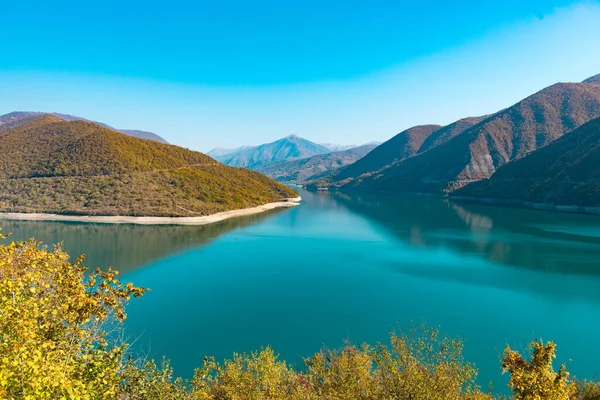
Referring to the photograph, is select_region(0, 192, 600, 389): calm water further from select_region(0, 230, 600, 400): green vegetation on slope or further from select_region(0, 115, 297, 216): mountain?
select_region(0, 115, 297, 216): mountain

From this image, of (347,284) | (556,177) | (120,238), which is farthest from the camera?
(556,177)

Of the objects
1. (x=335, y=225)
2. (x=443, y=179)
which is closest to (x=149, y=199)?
(x=335, y=225)

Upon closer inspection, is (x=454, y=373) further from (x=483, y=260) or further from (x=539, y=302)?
(x=483, y=260)

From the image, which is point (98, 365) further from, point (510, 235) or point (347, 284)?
point (510, 235)

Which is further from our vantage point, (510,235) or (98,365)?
(510,235)

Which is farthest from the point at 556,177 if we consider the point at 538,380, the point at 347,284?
the point at 538,380

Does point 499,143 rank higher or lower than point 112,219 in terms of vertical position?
higher

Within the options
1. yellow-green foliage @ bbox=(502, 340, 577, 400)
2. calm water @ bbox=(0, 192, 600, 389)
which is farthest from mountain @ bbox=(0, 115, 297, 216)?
yellow-green foliage @ bbox=(502, 340, 577, 400)
